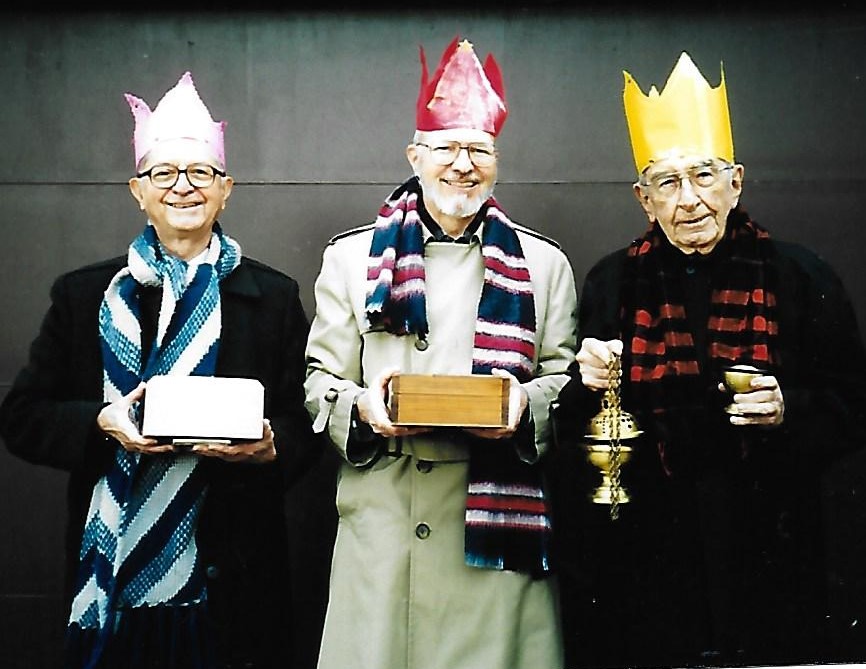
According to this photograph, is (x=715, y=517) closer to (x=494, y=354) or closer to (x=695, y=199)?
(x=494, y=354)

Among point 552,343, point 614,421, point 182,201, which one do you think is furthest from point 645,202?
point 182,201

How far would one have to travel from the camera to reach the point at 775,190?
4129 mm

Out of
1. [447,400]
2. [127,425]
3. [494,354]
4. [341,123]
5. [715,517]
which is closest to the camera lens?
[447,400]

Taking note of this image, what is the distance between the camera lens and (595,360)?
361 centimetres

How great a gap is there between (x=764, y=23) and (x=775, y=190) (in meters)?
0.50

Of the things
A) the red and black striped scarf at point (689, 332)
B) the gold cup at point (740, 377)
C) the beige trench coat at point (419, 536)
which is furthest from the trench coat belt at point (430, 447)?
the gold cup at point (740, 377)

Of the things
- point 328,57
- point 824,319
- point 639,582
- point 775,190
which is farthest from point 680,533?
point 328,57

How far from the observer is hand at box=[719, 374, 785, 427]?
3676mm

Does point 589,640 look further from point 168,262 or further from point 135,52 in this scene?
point 135,52

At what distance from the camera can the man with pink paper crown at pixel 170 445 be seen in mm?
3604

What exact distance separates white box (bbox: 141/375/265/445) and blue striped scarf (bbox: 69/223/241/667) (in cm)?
21

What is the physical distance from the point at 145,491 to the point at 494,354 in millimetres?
974

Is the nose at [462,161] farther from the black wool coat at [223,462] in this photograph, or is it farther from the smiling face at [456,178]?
the black wool coat at [223,462]

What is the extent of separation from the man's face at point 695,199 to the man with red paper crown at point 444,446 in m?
0.39
